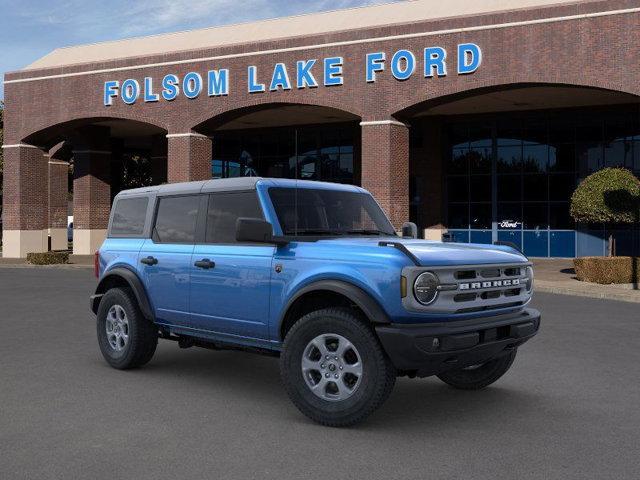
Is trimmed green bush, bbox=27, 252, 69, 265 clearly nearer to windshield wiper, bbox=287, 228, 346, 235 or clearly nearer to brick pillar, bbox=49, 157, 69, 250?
brick pillar, bbox=49, 157, 69, 250

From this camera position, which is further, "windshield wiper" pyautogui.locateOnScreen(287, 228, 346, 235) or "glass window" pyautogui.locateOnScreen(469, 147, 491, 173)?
"glass window" pyautogui.locateOnScreen(469, 147, 491, 173)

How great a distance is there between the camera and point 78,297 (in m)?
16.3

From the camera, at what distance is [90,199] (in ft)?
122

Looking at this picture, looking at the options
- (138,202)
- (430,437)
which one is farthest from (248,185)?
(430,437)

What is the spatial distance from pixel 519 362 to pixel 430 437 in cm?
345

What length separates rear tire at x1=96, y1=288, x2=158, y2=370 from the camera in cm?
788

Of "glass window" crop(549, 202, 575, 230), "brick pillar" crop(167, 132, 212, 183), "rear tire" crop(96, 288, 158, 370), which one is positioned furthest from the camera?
"glass window" crop(549, 202, 575, 230)

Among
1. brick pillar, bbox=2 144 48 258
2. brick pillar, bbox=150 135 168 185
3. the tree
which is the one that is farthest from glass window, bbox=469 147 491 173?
brick pillar, bbox=2 144 48 258

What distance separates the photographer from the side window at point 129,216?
27.0 feet

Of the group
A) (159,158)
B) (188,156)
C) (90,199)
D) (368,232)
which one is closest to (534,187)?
(188,156)

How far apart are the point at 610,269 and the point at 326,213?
50.4 feet

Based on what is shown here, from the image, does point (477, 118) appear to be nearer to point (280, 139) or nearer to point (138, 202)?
point (280, 139)

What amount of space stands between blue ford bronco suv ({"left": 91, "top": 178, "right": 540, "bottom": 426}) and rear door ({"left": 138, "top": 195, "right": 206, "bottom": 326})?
0.01 metres

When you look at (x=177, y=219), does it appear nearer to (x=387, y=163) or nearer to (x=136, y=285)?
(x=136, y=285)
